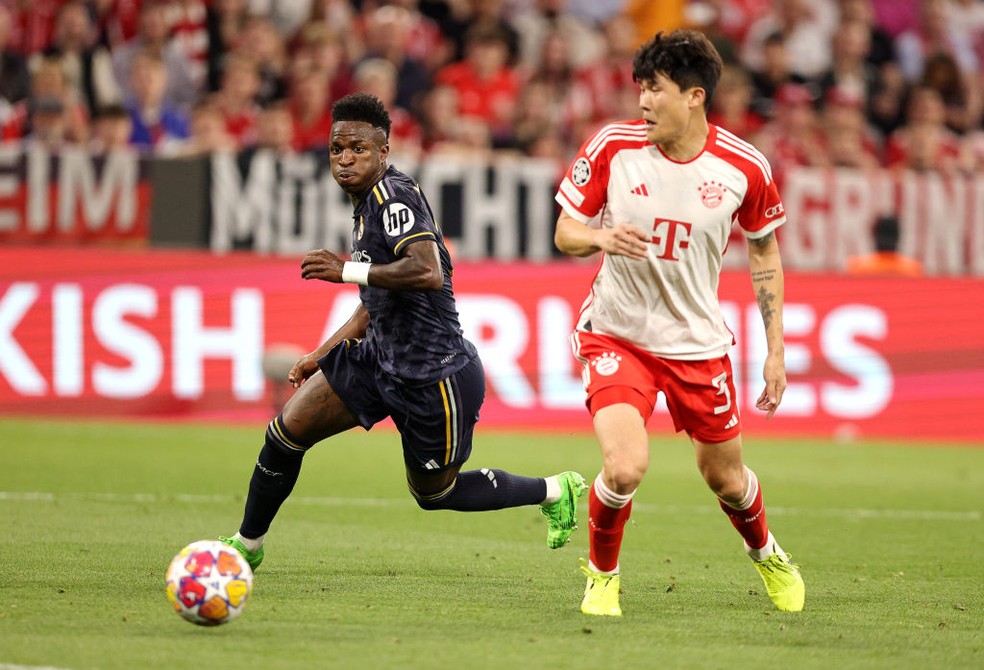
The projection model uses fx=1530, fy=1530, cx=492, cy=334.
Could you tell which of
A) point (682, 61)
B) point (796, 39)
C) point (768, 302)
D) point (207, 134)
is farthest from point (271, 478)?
point (796, 39)

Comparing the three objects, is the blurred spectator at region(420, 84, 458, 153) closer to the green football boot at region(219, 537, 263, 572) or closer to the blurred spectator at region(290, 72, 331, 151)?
the blurred spectator at region(290, 72, 331, 151)

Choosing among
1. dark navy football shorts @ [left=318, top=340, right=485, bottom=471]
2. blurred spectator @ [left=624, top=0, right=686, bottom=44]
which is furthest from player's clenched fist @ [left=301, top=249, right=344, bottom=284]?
blurred spectator @ [left=624, top=0, right=686, bottom=44]

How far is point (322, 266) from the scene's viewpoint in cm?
646

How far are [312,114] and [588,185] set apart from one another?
9.48 meters

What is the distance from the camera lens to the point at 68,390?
13820 millimetres

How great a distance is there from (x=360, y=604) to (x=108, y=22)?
37.7 ft

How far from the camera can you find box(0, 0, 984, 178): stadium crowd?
15625 millimetres

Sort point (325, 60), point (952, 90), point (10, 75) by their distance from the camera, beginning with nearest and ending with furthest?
1. point (10, 75)
2. point (325, 60)
3. point (952, 90)

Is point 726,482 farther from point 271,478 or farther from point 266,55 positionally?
point 266,55

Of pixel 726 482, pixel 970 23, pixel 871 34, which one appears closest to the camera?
pixel 726 482

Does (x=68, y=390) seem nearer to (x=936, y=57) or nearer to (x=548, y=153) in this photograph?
(x=548, y=153)

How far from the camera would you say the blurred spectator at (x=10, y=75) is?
1539 centimetres

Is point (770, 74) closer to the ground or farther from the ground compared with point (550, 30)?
closer to the ground

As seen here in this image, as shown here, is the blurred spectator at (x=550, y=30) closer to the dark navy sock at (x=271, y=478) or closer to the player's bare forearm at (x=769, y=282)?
the player's bare forearm at (x=769, y=282)
